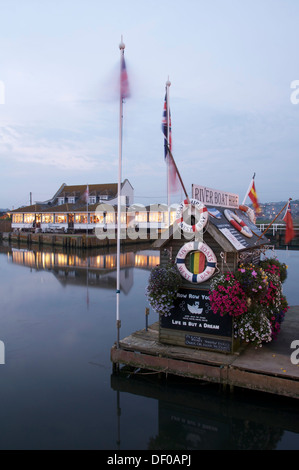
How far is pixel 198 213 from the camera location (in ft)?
29.6

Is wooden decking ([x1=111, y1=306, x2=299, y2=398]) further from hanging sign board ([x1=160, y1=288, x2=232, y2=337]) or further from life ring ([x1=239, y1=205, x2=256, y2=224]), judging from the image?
life ring ([x1=239, y1=205, x2=256, y2=224])

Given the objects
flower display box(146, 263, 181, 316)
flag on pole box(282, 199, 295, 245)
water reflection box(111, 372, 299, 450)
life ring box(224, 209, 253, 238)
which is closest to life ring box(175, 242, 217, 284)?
flower display box(146, 263, 181, 316)

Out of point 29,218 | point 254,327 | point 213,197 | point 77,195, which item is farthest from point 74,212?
point 254,327

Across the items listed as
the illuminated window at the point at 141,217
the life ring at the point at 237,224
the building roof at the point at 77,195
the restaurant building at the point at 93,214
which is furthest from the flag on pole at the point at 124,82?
the illuminated window at the point at 141,217

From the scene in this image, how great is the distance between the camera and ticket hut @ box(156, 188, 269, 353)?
9.06 meters

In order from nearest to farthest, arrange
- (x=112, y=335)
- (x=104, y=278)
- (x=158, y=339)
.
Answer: (x=158, y=339) → (x=112, y=335) → (x=104, y=278)

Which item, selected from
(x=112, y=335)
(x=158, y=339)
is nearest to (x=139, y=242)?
(x=112, y=335)

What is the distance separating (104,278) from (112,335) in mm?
13074

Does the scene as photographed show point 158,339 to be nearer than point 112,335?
Yes

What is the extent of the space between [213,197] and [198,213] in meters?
1.59

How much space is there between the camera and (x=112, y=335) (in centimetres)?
1380

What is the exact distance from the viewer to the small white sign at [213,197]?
9312 mm

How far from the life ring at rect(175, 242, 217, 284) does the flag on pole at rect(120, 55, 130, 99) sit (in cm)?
455
